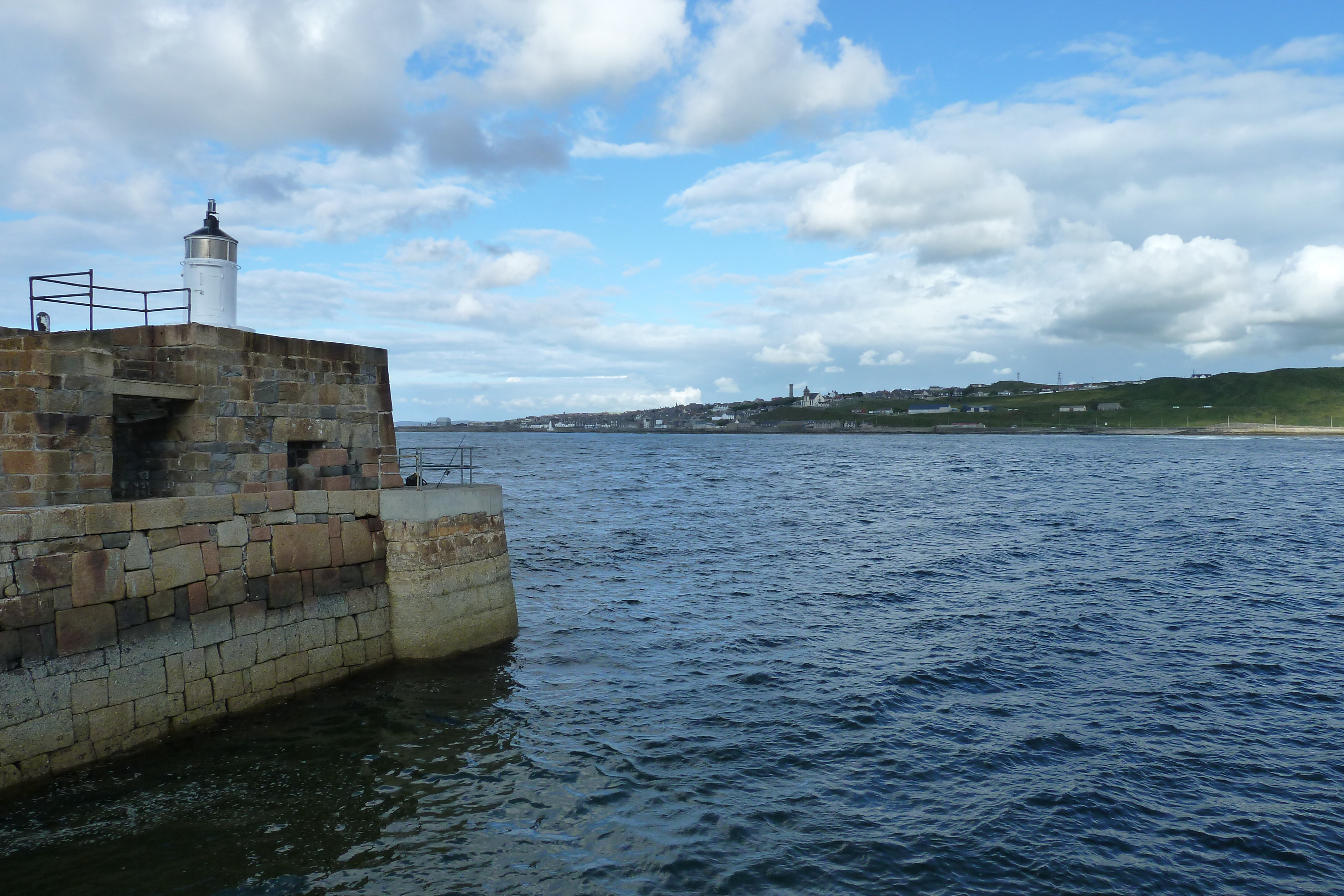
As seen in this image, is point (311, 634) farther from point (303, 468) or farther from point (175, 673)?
point (303, 468)

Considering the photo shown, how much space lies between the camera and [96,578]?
1047 cm

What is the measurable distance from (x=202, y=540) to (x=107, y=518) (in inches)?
55.9

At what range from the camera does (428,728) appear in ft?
40.3

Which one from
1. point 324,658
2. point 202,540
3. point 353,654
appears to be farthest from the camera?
point 353,654

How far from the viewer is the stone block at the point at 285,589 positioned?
12.8 metres

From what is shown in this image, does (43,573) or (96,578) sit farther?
(96,578)

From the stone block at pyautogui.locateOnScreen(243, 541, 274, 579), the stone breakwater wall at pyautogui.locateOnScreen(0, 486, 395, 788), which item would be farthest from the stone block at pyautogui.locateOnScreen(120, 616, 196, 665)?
the stone block at pyautogui.locateOnScreen(243, 541, 274, 579)

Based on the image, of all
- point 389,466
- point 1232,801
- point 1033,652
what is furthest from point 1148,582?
point 389,466

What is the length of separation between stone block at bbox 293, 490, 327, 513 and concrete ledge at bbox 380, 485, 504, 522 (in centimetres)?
123

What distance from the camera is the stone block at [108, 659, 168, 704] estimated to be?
10523mm

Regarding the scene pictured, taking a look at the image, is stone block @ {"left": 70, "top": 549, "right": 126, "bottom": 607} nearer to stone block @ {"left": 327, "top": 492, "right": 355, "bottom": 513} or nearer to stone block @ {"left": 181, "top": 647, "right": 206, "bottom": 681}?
stone block @ {"left": 181, "top": 647, "right": 206, "bottom": 681}

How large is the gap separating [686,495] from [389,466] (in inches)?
1516

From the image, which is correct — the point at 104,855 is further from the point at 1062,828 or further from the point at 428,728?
the point at 1062,828

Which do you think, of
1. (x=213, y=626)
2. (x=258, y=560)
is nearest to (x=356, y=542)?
(x=258, y=560)
